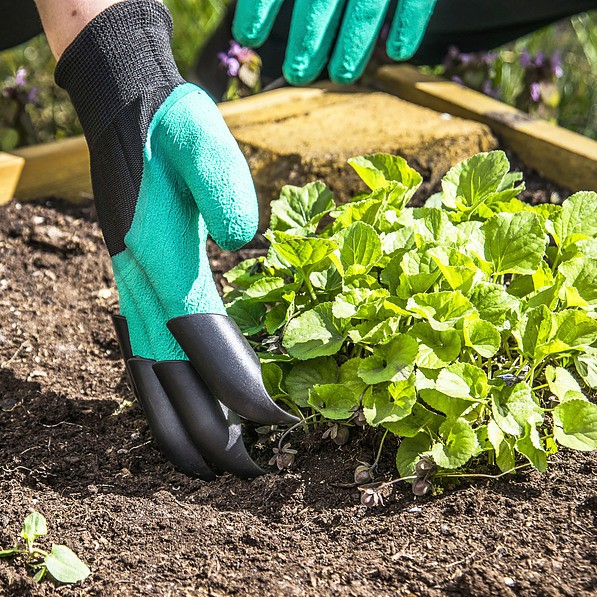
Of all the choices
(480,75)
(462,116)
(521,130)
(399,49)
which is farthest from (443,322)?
(480,75)

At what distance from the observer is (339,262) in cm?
131

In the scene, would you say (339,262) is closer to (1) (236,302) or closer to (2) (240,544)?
(1) (236,302)

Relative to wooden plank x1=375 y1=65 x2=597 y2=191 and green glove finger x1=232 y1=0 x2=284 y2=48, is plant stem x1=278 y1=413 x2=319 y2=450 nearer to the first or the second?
green glove finger x1=232 y1=0 x2=284 y2=48

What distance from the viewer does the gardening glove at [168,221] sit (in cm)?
121

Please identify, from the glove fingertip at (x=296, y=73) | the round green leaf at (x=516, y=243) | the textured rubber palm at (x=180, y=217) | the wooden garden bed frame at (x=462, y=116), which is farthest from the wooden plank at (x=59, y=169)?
the round green leaf at (x=516, y=243)

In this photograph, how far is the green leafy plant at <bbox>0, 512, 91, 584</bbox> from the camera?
1.07 metres

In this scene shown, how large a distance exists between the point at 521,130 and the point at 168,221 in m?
1.21

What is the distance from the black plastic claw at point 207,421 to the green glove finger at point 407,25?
3.12 feet

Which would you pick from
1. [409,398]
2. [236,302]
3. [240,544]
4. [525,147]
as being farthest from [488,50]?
[240,544]

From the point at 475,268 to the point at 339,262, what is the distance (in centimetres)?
22

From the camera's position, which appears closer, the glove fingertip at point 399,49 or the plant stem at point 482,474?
the plant stem at point 482,474

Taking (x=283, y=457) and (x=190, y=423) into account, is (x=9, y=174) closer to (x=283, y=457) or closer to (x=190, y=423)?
(x=190, y=423)

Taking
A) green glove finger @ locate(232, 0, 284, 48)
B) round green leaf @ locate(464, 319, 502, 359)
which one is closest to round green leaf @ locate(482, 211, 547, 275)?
round green leaf @ locate(464, 319, 502, 359)

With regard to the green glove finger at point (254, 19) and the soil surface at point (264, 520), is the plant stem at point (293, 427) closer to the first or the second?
the soil surface at point (264, 520)
